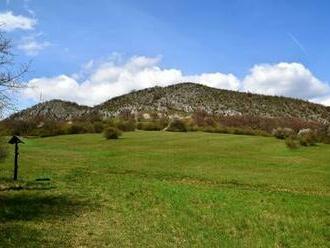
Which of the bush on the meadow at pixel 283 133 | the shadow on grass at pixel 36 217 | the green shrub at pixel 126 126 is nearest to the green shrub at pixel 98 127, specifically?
the green shrub at pixel 126 126

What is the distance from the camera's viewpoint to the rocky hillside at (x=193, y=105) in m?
129

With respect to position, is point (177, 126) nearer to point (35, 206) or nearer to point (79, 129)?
point (79, 129)

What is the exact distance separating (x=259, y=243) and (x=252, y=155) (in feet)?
139

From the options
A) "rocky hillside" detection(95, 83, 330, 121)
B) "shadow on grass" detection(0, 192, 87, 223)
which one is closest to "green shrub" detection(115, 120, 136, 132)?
"rocky hillside" detection(95, 83, 330, 121)

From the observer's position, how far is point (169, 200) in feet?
92.7

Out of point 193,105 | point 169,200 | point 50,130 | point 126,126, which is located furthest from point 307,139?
point 193,105

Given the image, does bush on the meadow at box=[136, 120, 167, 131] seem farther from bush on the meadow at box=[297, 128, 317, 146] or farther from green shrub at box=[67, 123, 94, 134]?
bush on the meadow at box=[297, 128, 317, 146]

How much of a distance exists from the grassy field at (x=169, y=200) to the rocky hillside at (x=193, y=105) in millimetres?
66763

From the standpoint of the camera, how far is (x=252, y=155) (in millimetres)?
60312

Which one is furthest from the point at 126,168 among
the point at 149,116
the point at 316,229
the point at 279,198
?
the point at 149,116

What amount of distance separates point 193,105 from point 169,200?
4240 inches

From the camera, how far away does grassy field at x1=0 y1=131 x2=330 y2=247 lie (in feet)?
63.0

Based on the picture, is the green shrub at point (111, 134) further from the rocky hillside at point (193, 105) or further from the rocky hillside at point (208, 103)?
the rocky hillside at point (208, 103)

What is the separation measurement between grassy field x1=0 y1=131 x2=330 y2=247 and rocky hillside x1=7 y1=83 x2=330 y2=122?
219 feet
